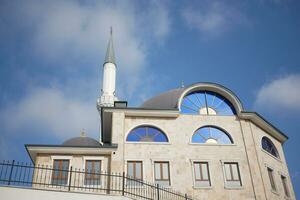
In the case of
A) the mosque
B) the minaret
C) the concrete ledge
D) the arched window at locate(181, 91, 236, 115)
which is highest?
the minaret

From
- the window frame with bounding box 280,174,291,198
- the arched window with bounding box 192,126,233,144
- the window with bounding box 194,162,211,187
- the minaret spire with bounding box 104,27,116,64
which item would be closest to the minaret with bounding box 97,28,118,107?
the minaret spire with bounding box 104,27,116,64

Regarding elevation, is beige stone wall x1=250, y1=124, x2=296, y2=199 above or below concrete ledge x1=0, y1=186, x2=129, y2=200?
above

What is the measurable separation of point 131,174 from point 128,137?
8.51 feet

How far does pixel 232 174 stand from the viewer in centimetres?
2194

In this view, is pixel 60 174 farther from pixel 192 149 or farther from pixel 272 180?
pixel 272 180

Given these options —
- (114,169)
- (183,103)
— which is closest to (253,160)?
(183,103)

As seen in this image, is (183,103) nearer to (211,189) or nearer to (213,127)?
(213,127)

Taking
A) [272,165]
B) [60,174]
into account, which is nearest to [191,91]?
[272,165]

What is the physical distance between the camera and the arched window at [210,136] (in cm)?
2295

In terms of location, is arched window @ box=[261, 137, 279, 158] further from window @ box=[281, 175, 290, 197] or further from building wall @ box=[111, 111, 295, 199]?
window @ box=[281, 175, 290, 197]

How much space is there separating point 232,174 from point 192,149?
3029 millimetres

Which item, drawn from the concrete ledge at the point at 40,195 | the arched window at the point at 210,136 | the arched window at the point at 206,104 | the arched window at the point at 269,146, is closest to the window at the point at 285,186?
the arched window at the point at 269,146

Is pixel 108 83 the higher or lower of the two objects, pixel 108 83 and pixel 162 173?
the higher

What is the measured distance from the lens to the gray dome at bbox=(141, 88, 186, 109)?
24103mm
